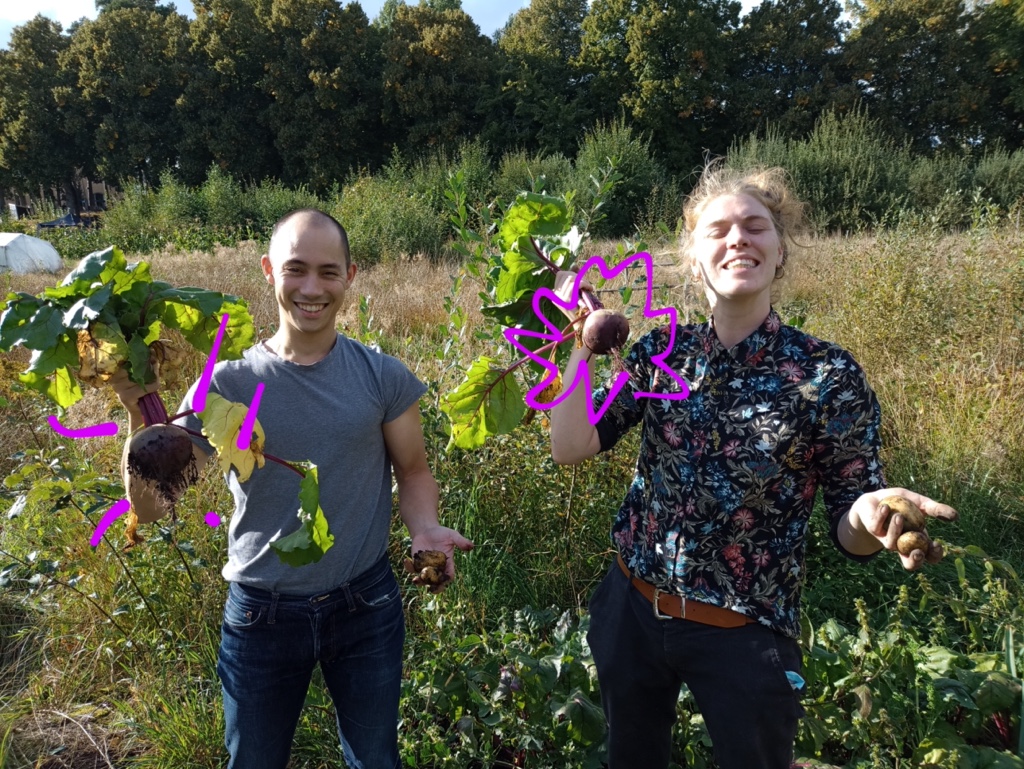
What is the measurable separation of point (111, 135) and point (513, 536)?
27.5 metres

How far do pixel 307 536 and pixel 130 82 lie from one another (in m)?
28.4

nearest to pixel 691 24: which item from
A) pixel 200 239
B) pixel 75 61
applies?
pixel 200 239

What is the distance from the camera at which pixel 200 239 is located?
11.4 meters

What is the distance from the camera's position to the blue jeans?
1297 mm

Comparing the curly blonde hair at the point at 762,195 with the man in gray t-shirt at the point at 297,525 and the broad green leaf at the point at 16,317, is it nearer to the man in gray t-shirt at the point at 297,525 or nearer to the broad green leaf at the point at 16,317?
the man in gray t-shirt at the point at 297,525

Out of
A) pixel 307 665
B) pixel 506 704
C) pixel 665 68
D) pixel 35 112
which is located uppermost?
pixel 665 68

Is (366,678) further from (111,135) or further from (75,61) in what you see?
(75,61)

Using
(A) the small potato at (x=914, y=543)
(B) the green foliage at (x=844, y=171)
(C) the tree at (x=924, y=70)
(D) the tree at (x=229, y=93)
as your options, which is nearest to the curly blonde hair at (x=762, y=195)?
(A) the small potato at (x=914, y=543)

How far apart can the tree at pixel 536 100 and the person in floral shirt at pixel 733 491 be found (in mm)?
18757

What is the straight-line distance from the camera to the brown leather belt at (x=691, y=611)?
1191mm

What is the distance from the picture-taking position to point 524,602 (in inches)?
93.7

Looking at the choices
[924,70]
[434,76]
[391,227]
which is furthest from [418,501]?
[924,70]

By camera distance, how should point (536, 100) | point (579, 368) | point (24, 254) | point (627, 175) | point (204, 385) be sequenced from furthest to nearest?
point (536, 100) < point (627, 175) < point (24, 254) < point (579, 368) < point (204, 385)

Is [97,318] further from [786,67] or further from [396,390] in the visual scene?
[786,67]
